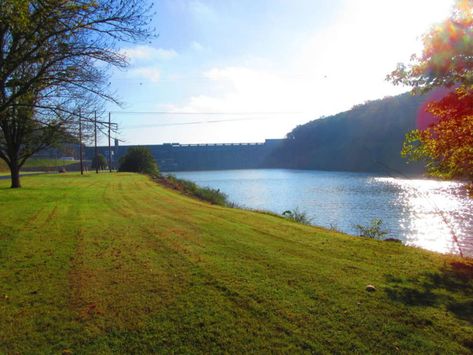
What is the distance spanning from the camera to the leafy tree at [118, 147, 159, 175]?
58.2 metres

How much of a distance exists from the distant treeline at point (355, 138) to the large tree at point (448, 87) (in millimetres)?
59684

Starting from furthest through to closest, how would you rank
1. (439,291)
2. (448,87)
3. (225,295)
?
(448,87), (439,291), (225,295)

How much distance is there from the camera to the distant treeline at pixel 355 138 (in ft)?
300

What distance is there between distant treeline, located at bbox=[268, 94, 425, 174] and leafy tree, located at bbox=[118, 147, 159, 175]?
37.3 metres

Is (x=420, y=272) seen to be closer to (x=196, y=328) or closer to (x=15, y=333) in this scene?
(x=196, y=328)

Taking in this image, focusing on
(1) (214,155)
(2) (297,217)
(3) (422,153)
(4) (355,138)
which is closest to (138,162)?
(2) (297,217)

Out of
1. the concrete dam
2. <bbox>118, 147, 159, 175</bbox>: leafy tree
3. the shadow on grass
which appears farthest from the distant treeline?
the shadow on grass

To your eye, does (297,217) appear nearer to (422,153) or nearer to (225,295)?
(422,153)

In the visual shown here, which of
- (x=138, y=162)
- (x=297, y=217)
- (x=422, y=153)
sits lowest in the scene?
(x=297, y=217)

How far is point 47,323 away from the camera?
430 centimetres

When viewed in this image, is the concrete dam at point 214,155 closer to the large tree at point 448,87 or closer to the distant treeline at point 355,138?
the distant treeline at point 355,138

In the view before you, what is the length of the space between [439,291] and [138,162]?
56533mm

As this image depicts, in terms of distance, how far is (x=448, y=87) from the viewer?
7844mm

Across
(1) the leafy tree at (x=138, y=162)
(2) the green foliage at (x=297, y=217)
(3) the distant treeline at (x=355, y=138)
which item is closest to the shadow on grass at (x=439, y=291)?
(2) the green foliage at (x=297, y=217)
